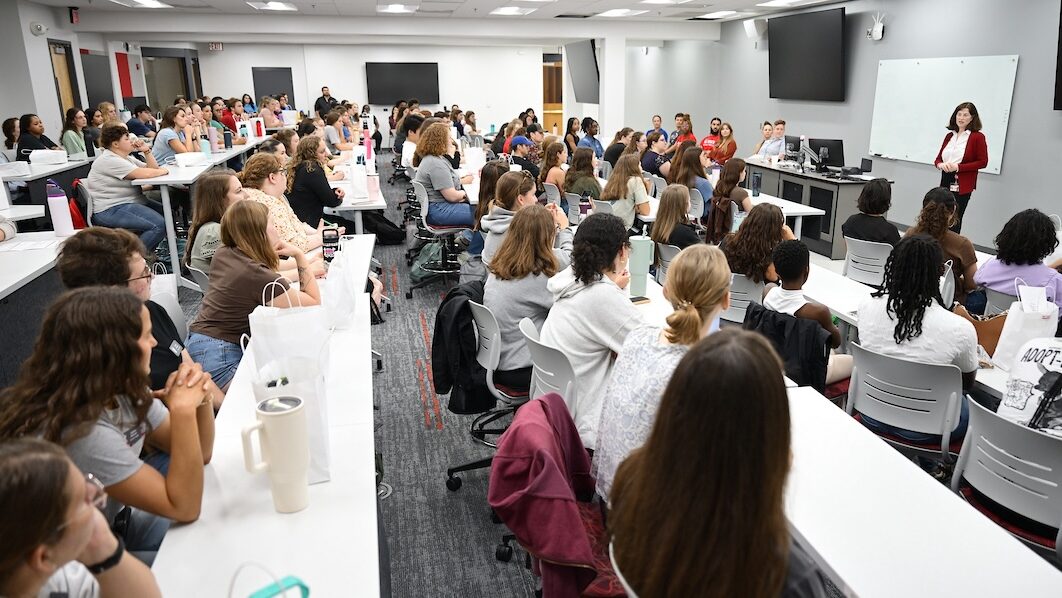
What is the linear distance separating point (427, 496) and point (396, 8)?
10.4 m

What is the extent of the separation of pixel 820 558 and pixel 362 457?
1.15 m

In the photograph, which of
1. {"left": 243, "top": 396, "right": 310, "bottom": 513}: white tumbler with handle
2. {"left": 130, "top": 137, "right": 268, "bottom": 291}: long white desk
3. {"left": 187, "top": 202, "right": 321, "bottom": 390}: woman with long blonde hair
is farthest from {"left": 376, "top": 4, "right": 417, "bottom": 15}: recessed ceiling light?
{"left": 243, "top": 396, "right": 310, "bottom": 513}: white tumbler with handle

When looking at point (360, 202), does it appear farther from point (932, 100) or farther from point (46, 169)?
point (932, 100)

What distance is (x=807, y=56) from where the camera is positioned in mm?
10539

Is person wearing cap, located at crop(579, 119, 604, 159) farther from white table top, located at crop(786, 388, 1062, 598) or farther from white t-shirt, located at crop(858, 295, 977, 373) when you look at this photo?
white table top, located at crop(786, 388, 1062, 598)

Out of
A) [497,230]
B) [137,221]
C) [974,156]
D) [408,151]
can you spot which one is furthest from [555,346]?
[408,151]

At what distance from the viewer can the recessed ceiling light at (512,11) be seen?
37.9ft

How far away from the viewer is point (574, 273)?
103 inches

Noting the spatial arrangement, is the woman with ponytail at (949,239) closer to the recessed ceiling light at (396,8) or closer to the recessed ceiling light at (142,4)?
the recessed ceiling light at (396,8)

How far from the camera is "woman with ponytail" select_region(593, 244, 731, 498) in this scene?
6.00ft

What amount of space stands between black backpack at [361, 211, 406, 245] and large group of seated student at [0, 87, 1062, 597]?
5.37 feet

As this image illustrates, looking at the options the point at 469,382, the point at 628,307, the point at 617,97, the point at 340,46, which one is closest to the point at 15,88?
the point at 340,46

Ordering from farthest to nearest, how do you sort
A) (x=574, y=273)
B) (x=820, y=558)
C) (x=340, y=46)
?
1. (x=340, y=46)
2. (x=574, y=273)
3. (x=820, y=558)

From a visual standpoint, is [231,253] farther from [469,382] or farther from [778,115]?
[778,115]
